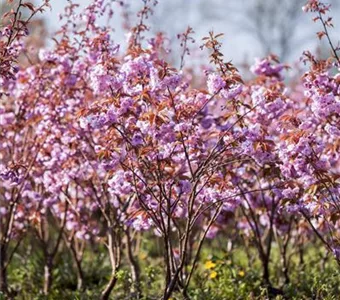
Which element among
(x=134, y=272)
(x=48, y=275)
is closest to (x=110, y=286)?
(x=134, y=272)

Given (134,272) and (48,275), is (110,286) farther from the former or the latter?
(48,275)

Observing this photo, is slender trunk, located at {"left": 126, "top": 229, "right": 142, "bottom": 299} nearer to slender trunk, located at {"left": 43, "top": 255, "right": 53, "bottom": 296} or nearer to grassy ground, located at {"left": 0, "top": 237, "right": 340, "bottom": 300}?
grassy ground, located at {"left": 0, "top": 237, "right": 340, "bottom": 300}

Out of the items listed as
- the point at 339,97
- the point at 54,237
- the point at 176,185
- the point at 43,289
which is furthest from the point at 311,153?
the point at 54,237

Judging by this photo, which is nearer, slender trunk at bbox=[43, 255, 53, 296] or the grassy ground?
the grassy ground

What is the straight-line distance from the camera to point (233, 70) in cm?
414

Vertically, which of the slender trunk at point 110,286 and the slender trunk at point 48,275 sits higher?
the slender trunk at point 48,275

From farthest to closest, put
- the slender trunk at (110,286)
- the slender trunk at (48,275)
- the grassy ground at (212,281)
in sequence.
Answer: the slender trunk at (48,275), the grassy ground at (212,281), the slender trunk at (110,286)

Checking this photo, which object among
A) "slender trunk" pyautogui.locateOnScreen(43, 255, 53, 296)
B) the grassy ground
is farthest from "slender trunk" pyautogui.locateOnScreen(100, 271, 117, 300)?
"slender trunk" pyautogui.locateOnScreen(43, 255, 53, 296)

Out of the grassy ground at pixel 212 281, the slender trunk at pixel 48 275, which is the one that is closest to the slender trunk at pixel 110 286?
the grassy ground at pixel 212 281

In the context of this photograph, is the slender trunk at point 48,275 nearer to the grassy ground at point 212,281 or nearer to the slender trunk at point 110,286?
the grassy ground at point 212,281

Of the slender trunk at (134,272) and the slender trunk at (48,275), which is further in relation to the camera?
the slender trunk at (48,275)

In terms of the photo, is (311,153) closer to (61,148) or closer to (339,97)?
(339,97)

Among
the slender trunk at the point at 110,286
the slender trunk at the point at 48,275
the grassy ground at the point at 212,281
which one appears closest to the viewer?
the slender trunk at the point at 110,286

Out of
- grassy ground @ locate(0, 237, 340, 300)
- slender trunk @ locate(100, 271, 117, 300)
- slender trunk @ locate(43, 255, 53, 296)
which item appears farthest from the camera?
slender trunk @ locate(43, 255, 53, 296)
